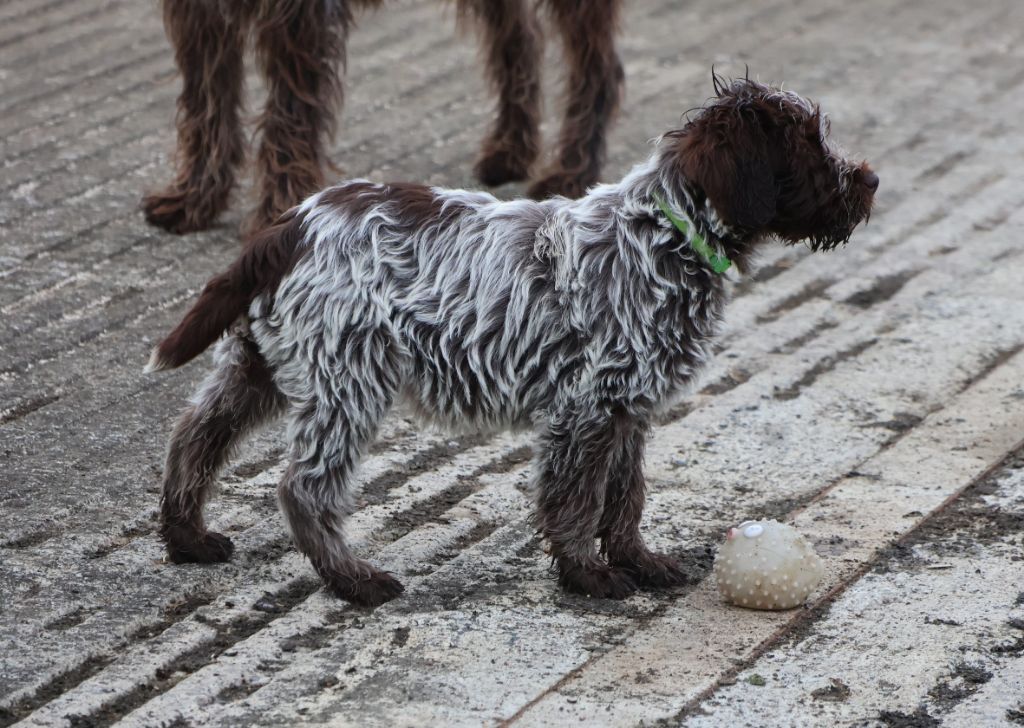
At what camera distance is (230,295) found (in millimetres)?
4090

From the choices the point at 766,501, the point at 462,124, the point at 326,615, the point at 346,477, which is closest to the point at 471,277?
the point at 346,477

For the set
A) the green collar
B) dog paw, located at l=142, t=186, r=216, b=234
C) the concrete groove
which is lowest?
the concrete groove

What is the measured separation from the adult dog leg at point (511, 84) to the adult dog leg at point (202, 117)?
4.17ft

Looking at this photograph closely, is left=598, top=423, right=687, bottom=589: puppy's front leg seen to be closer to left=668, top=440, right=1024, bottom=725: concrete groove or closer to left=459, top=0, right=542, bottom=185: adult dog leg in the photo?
left=668, top=440, right=1024, bottom=725: concrete groove

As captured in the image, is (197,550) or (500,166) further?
(500,166)

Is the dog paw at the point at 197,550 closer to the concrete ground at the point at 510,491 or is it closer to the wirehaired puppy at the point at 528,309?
the concrete ground at the point at 510,491

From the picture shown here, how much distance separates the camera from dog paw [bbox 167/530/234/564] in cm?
427

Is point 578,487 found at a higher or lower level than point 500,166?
lower

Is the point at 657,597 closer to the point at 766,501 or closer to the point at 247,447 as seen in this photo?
the point at 766,501

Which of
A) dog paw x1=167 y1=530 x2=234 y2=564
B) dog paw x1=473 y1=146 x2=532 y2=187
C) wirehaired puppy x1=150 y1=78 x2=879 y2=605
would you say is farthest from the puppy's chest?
dog paw x1=473 y1=146 x2=532 y2=187

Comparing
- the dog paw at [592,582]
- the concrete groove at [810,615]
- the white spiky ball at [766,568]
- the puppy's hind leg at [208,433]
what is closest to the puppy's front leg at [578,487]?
the dog paw at [592,582]

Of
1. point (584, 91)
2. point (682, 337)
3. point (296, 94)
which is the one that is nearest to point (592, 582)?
point (682, 337)

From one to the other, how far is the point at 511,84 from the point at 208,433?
359 cm

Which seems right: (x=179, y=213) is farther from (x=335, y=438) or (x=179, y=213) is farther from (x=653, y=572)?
(x=653, y=572)
